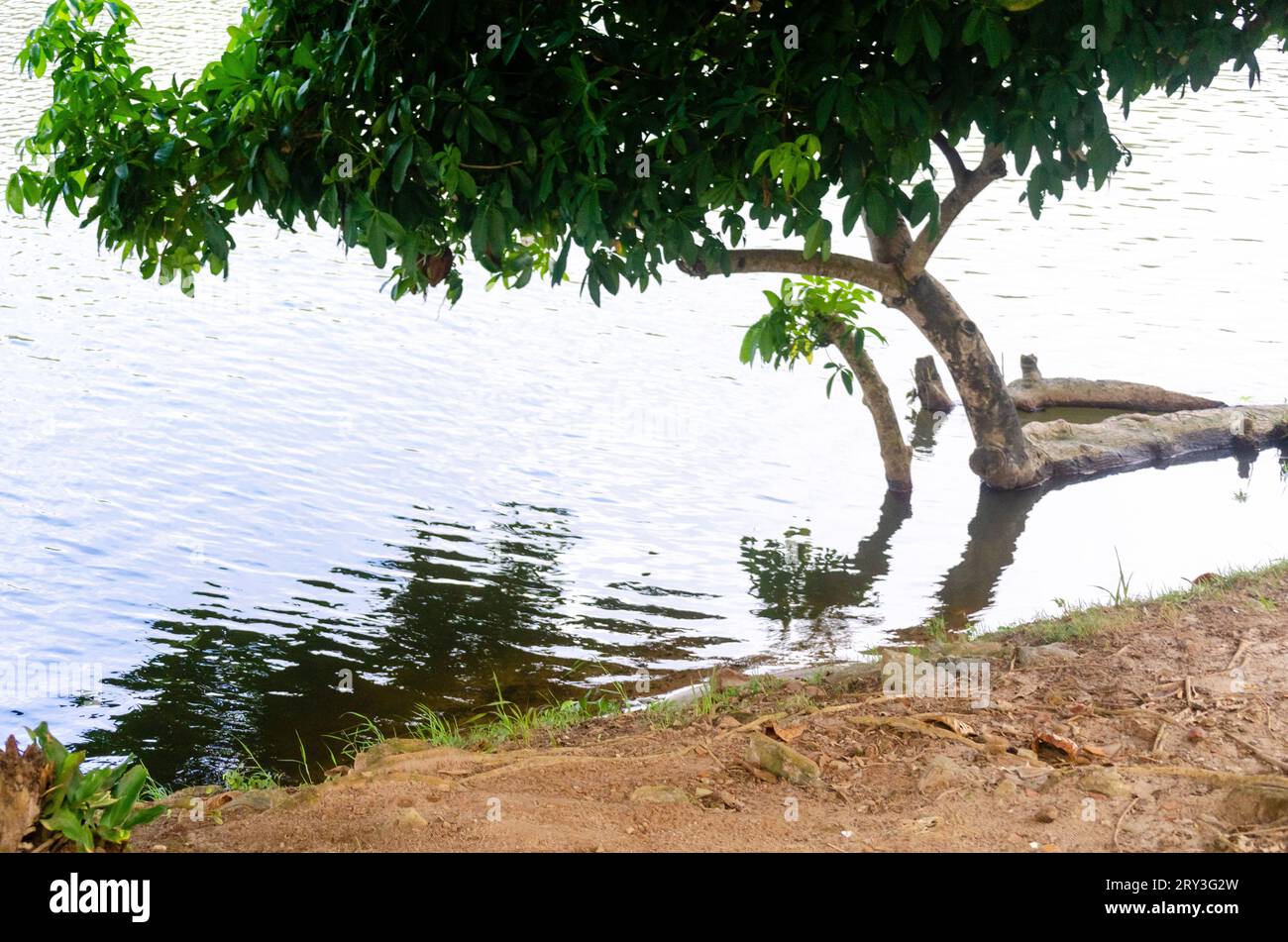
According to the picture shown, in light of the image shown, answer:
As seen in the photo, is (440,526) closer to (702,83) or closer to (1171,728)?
(702,83)

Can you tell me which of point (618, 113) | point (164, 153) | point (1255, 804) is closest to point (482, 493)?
point (164, 153)

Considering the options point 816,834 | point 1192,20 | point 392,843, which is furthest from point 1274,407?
point 392,843

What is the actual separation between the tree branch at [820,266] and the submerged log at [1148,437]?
113 inches

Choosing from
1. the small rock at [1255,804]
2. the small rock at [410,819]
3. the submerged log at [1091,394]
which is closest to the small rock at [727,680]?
the small rock at [410,819]

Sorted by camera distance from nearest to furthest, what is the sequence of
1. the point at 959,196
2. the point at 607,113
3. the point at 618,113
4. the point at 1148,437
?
the point at 607,113 < the point at 618,113 < the point at 959,196 < the point at 1148,437

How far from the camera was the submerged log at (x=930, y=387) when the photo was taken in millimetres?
13664

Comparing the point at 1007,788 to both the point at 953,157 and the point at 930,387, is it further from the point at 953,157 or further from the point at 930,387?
the point at 930,387

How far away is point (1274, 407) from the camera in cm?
1305

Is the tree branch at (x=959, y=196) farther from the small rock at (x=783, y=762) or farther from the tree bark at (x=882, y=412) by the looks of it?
the small rock at (x=783, y=762)

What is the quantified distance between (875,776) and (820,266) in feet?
18.2

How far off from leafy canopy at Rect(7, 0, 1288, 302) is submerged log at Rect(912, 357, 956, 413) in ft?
22.8

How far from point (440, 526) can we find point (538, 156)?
508cm

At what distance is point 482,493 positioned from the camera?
1127 cm

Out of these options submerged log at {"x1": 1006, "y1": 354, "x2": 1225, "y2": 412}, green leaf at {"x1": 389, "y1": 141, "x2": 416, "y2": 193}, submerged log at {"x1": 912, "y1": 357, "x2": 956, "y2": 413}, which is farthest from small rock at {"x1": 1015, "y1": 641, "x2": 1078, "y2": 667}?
submerged log at {"x1": 1006, "y1": 354, "x2": 1225, "y2": 412}
